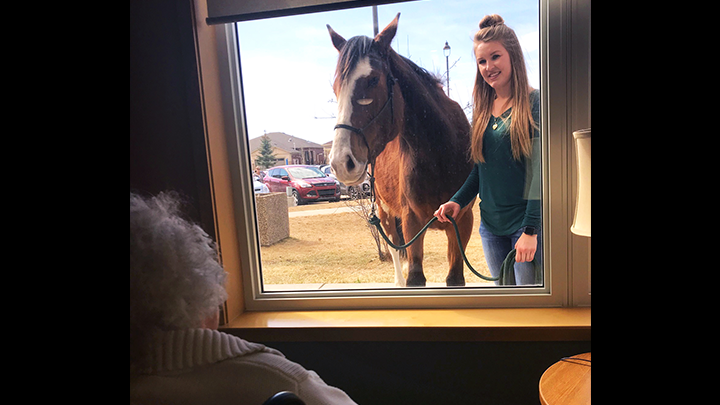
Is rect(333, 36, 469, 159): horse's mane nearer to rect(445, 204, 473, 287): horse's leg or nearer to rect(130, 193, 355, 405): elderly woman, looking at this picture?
rect(445, 204, 473, 287): horse's leg

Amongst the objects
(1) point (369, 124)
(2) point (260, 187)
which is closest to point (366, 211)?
(1) point (369, 124)

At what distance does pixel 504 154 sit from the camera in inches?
56.8

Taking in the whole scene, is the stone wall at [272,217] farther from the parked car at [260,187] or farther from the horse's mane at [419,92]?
the horse's mane at [419,92]

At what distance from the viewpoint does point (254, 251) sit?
165 cm

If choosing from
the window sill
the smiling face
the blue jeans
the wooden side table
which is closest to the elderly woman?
the wooden side table

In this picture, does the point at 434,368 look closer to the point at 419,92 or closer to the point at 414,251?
the point at 414,251

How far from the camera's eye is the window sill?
1312 mm

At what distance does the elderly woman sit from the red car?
3.26 feet

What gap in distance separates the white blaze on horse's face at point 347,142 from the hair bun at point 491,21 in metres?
0.44

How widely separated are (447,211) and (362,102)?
1.82 ft

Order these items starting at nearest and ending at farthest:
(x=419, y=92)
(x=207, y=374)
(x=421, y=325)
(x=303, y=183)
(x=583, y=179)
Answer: (x=207, y=374) → (x=583, y=179) → (x=421, y=325) → (x=419, y=92) → (x=303, y=183)
